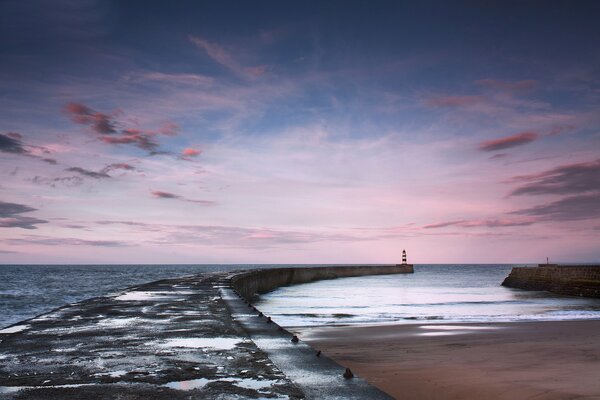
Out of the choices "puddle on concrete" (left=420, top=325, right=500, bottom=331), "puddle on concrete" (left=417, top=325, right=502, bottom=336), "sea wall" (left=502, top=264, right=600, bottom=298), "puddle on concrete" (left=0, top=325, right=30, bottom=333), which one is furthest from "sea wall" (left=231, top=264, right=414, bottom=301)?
"sea wall" (left=502, top=264, right=600, bottom=298)

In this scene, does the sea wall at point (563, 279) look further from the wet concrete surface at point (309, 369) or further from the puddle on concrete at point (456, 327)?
the wet concrete surface at point (309, 369)

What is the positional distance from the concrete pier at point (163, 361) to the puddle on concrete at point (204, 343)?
1 cm

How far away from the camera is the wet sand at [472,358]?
7195mm

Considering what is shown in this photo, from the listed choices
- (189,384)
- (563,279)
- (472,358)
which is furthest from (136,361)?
(563,279)

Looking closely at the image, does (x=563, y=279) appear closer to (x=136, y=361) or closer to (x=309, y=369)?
(x=309, y=369)

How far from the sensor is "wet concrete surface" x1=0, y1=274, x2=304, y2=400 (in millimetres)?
4891

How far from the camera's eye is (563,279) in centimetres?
3362

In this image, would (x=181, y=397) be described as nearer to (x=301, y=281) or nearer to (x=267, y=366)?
(x=267, y=366)

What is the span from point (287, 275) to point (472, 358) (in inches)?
1764

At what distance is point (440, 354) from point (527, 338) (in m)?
→ 3.43

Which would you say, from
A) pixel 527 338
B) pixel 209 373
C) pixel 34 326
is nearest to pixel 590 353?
pixel 527 338

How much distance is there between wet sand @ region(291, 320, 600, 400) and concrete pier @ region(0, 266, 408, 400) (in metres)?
1.77

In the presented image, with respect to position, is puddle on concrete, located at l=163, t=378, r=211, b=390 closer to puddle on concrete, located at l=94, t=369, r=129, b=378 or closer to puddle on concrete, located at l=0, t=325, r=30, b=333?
puddle on concrete, located at l=94, t=369, r=129, b=378

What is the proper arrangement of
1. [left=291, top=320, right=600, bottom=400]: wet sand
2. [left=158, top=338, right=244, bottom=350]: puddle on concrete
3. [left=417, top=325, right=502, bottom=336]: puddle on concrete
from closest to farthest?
1. [left=291, top=320, right=600, bottom=400]: wet sand
2. [left=158, top=338, right=244, bottom=350]: puddle on concrete
3. [left=417, top=325, right=502, bottom=336]: puddle on concrete
